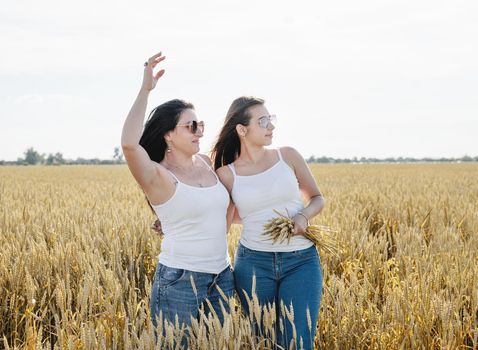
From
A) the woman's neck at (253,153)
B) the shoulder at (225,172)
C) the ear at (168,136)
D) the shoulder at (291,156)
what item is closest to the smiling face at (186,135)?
the ear at (168,136)

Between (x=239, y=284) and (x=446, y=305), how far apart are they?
41.7 inches

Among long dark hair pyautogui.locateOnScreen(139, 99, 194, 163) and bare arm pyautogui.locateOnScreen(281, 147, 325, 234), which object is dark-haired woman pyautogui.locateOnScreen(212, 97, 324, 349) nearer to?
bare arm pyautogui.locateOnScreen(281, 147, 325, 234)

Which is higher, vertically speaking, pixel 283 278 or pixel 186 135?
pixel 186 135

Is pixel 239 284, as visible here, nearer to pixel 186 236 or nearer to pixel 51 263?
pixel 186 236

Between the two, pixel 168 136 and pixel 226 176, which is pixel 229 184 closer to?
pixel 226 176

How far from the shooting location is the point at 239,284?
2.82 m

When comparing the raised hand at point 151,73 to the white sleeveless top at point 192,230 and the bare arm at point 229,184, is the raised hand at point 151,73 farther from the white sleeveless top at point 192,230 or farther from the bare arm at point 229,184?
the bare arm at point 229,184

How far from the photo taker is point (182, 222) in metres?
2.62

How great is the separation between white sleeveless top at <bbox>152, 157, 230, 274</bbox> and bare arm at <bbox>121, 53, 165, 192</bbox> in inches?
6.8

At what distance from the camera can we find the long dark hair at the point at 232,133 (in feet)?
10.1

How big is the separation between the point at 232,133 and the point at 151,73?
2.48 feet

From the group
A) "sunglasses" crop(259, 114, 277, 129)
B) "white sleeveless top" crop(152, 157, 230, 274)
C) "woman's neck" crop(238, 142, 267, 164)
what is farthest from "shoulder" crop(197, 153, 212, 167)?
"white sleeveless top" crop(152, 157, 230, 274)

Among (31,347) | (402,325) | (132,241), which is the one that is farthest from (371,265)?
(31,347)

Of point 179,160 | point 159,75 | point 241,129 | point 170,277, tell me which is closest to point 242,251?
point 170,277
